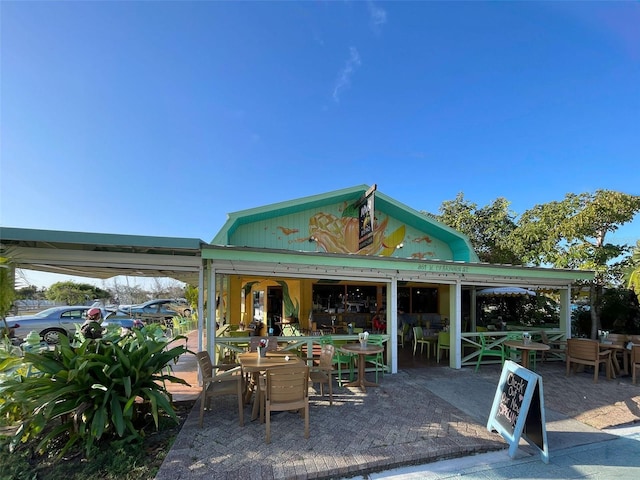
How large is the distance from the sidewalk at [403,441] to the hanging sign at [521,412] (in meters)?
0.16

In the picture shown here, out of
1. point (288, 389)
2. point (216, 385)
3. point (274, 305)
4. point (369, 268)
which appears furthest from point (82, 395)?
point (274, 305)

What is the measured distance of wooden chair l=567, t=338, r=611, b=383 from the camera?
729 cm

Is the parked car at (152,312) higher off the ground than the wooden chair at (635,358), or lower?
lower

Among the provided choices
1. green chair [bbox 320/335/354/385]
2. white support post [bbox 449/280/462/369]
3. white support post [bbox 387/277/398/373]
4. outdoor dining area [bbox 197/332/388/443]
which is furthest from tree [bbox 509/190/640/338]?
green chair [bbox 320/335/354/385]

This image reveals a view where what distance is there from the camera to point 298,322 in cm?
1225

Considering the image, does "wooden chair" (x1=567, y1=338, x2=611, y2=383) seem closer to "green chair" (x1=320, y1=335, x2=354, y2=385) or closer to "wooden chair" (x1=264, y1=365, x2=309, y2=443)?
"green chair" (x1=320, y1=335, x2=354, y2=385)

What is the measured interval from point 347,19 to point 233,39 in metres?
3.09

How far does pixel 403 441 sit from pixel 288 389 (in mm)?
1646

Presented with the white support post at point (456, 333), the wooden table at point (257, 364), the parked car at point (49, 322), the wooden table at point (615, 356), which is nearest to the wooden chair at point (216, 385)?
the wooden table at point (257, 364)

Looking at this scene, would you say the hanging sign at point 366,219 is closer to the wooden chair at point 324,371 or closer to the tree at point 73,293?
the wooden chair at point 324,371

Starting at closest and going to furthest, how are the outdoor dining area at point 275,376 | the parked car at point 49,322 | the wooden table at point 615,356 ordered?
1. the outdoor dining area at point 275,376
2. the wooden table at point 615,356
3. the parked car at point 49,322

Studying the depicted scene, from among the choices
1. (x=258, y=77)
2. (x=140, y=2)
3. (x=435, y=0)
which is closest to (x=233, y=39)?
(x=258, y=77)

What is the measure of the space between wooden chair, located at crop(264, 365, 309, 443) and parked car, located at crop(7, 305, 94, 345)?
11956 mm

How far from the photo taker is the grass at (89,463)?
3.35 m
